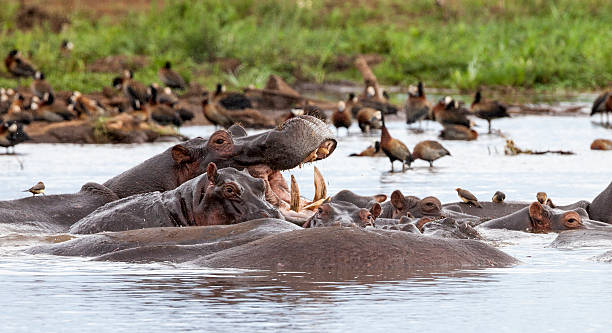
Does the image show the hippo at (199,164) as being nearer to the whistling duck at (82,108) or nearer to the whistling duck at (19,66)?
the whistling duck at (82,108)

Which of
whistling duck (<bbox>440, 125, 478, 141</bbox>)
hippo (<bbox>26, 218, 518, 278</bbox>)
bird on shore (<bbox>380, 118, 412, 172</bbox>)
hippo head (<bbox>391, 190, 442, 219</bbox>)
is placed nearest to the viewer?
hippo (<bbox>26, 218, 518, 278</bbox>)

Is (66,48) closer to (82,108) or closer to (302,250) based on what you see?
(82,108)

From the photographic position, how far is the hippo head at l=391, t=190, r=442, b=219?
775 cm

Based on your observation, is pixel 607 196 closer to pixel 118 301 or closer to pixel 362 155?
pixel 118 301

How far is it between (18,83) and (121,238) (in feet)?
63.7

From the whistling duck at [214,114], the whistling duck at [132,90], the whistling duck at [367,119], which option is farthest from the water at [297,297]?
the whistling duck at [132,90]

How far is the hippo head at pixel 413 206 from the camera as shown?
7.75 metres

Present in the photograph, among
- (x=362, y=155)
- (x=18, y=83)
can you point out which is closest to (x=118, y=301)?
(x=362, y=155)

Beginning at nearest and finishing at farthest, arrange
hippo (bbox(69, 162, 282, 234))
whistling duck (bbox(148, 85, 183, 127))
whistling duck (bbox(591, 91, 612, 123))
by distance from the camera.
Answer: hippo (bbox(69, 162, 282, 234)) < whistling duck (bbox(148, 85, 183, 127)) < whistling duck (bbox(591, 91, 612, 123))

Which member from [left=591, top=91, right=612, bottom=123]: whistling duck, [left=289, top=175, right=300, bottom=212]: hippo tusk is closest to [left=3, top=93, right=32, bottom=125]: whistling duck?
[left=591, top=91, right=612, bottom=123]: whistling duck

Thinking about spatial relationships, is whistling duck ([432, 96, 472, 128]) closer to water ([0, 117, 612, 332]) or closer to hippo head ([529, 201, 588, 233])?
hippo head ([529, 201, 588, 233])

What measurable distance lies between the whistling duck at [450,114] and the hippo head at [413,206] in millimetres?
10654

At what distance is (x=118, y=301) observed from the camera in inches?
195

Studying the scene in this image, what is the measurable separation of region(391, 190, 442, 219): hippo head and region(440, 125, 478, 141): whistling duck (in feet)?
33.6
